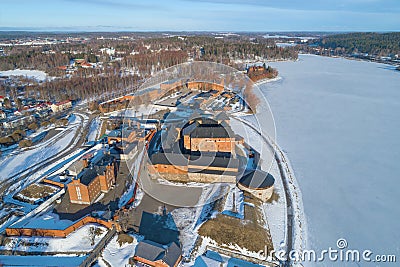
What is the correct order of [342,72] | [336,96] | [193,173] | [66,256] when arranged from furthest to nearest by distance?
[342,72], [336,96], [193,173], [66,256]

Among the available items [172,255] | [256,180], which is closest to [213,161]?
[256,180]

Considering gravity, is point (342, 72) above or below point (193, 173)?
above

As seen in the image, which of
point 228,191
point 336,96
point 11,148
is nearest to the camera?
point 228,191

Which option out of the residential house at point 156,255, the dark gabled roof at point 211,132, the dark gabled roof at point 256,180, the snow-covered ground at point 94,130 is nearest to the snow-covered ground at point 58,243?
the residential house at point 156,255

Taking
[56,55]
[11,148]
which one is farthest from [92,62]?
[11,148]

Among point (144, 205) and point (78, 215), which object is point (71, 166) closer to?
point (78, 215)

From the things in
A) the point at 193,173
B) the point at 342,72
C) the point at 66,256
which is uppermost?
the point at 342,72

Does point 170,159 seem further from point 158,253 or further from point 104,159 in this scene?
point 158,253
